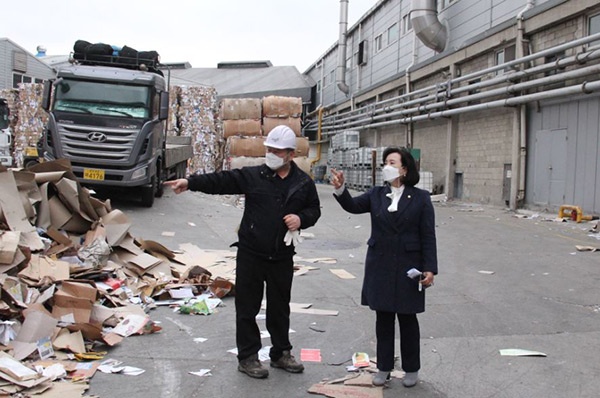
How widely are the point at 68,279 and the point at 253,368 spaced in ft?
8.13

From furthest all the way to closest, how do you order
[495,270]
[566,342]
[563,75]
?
[563,75] → [495,270] → [566,342]

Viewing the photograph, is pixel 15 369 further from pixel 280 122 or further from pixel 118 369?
pixel 280 122

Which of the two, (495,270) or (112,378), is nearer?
(112,378)

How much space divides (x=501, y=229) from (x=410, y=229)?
10.3 meters

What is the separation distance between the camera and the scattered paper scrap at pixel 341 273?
8.62 m

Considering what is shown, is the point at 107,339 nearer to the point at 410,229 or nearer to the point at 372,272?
the point at 372,272

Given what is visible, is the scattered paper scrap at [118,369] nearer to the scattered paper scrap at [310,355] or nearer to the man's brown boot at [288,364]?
the man's brown boot at [288,364]

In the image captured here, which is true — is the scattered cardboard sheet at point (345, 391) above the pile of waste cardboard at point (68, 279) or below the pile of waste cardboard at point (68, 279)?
below

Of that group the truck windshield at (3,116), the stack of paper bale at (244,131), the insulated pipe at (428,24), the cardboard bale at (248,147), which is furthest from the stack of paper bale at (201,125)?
the insulated pipe at (428,24)

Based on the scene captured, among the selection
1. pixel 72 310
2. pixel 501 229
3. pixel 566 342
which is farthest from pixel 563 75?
pixel 72 310

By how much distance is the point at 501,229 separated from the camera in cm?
1384

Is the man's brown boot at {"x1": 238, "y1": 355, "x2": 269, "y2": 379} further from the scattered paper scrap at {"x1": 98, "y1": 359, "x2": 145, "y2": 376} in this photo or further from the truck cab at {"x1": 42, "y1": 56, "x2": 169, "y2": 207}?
the truck cab at {"x1": 42, "y1": 56, "x2": 169, "y2": 207}

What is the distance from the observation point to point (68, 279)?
19.3ft

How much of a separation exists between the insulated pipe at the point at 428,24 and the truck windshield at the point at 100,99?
13.8m
